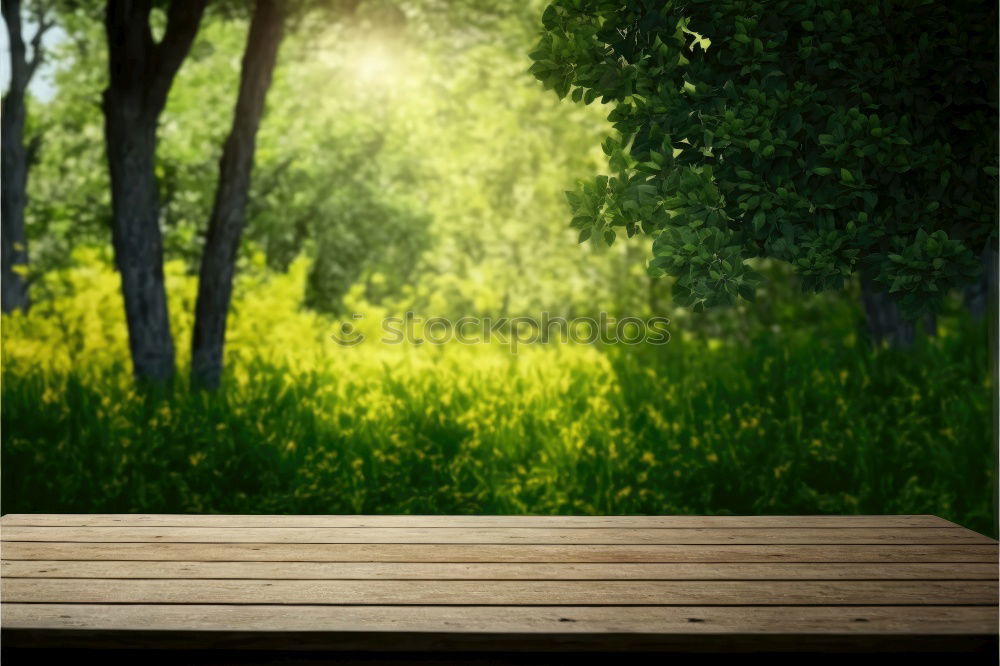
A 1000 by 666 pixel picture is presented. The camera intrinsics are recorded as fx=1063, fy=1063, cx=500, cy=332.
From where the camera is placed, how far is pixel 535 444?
520cm

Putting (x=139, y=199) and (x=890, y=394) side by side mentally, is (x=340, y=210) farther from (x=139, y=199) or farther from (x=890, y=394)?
(x=890, y=394)

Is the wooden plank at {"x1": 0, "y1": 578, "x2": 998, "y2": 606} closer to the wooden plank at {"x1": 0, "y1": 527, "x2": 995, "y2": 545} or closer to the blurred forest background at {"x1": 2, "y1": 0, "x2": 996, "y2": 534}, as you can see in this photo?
the wooden plank at {"x1": 0, "y1": 527, "x2": 995, "y2": 545}

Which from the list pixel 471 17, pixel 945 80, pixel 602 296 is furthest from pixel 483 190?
pixel 945 80

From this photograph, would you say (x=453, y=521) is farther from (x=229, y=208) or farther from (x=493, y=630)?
(x=229, y=208)

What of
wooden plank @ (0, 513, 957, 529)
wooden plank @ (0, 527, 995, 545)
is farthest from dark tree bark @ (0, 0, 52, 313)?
wooden plank @ (0, 527, 995, 545)

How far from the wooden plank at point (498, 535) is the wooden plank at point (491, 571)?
32 centimetres

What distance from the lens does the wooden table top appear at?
2.54 metres

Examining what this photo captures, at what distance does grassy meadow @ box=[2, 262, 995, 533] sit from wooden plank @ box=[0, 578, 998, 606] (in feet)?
7.06

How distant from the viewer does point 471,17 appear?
7793mm

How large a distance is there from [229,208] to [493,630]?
12.2 ft

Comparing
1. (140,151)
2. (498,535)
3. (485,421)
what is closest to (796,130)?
(498,535)

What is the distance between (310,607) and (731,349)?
3501 mm

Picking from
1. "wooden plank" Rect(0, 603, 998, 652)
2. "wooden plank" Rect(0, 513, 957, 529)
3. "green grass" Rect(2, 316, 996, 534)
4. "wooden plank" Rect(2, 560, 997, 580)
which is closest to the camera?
"wooden plank" Rect(0, 603, 998, 652)

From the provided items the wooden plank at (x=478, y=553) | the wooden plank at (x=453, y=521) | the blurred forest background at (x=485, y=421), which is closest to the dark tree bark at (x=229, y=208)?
the blurred forest background at (x=485, y=421)
